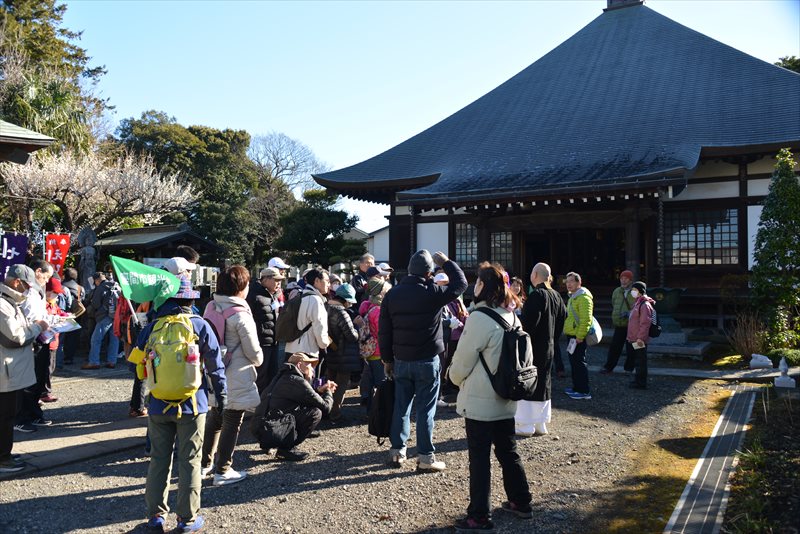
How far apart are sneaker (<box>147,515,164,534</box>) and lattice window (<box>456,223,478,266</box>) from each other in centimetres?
1260

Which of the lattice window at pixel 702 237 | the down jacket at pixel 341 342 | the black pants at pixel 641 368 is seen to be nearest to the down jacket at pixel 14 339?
the down jacket at pixel 341 342

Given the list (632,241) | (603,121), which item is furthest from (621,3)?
(632,241)

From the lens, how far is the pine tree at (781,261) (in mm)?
9352

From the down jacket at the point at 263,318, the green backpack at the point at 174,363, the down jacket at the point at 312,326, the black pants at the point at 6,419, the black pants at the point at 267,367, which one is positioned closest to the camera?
the green backpack at the point at 174,363

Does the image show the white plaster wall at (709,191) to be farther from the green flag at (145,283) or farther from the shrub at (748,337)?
the green flag at (145,283)

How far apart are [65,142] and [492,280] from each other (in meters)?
20.8

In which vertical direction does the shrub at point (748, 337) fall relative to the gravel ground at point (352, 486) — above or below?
above

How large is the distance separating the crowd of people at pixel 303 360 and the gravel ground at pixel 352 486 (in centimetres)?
19

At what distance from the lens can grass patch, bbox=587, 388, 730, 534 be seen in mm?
3766

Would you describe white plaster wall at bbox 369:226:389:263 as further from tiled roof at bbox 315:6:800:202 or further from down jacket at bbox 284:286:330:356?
down jacket at bbox 284:286:330:356

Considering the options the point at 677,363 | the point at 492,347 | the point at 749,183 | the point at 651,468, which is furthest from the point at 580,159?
the point at 492,347

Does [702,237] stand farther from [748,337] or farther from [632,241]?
[748,337]

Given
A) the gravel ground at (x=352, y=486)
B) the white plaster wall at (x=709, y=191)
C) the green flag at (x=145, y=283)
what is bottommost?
the gravel ground at (x=352, y=486)

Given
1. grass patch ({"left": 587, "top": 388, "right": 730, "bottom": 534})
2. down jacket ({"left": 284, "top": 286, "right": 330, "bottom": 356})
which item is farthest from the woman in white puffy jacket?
grass patch ({"left": 587, "top": 388, "right": 730, "bottom": 534})
